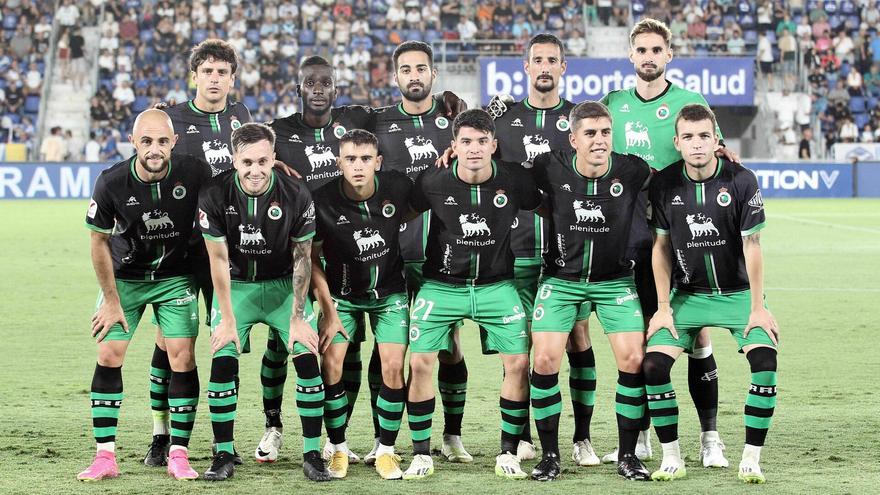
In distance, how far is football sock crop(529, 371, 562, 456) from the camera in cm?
640

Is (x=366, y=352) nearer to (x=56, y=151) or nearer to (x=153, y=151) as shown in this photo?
(x=153, y=151)

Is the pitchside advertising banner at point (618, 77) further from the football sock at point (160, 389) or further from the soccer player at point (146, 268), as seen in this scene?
the soccer player at point (146, 268)

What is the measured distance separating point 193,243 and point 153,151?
0.62 meters

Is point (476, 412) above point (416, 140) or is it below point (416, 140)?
below

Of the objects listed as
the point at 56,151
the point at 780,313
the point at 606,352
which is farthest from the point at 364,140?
the point at 56,151

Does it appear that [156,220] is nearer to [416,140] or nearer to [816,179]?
[416,140]

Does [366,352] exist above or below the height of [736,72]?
below

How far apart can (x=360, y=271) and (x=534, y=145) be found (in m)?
1.36

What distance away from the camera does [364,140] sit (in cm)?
659

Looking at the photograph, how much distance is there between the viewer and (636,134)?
717cm

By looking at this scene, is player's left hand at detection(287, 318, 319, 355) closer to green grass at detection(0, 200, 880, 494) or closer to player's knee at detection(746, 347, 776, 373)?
green grass at detection(0, 200, 880, 494)

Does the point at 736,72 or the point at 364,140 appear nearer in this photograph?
the point at 364,140

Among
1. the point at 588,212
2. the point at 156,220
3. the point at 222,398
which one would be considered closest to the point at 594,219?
the point at 588,212

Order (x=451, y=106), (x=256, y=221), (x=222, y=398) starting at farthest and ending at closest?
1. (x=451, y=106)
2. (x=256, y=221)
3. (x=222, y=398)
